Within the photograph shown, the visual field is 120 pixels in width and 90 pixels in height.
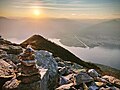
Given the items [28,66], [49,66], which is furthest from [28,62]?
[49,66]

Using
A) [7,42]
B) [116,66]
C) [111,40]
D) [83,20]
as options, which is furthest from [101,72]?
[7,42]

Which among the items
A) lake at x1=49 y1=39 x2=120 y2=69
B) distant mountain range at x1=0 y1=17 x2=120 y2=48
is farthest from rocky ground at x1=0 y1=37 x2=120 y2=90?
distant mountain range at x1=0 y1=17 x2=120 y2=48

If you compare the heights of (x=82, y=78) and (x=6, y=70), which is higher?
(x=6, y=70)

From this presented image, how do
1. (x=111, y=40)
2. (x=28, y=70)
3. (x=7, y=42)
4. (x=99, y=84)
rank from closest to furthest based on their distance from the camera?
1. (x=28, y=70)
2. (x=99, y=84)
3. (x=111, y=40)
4. (x=7, y=42)

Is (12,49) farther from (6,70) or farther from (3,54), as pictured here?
(6,70)

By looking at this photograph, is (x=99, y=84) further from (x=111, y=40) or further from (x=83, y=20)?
(x=83, y=20)

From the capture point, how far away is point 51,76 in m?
3.76

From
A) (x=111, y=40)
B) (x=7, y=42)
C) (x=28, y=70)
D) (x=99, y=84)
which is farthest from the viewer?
(x=7, y=42)

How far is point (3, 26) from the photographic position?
495 centimetres

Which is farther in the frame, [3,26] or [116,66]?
[3,26]

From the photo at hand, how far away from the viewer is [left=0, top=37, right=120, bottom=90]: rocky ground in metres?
3.06

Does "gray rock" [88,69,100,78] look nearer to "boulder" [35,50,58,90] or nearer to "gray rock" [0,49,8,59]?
"boulder" [35,50,58,90]

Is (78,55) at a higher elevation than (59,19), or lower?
lower

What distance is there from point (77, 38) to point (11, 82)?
1715mm
